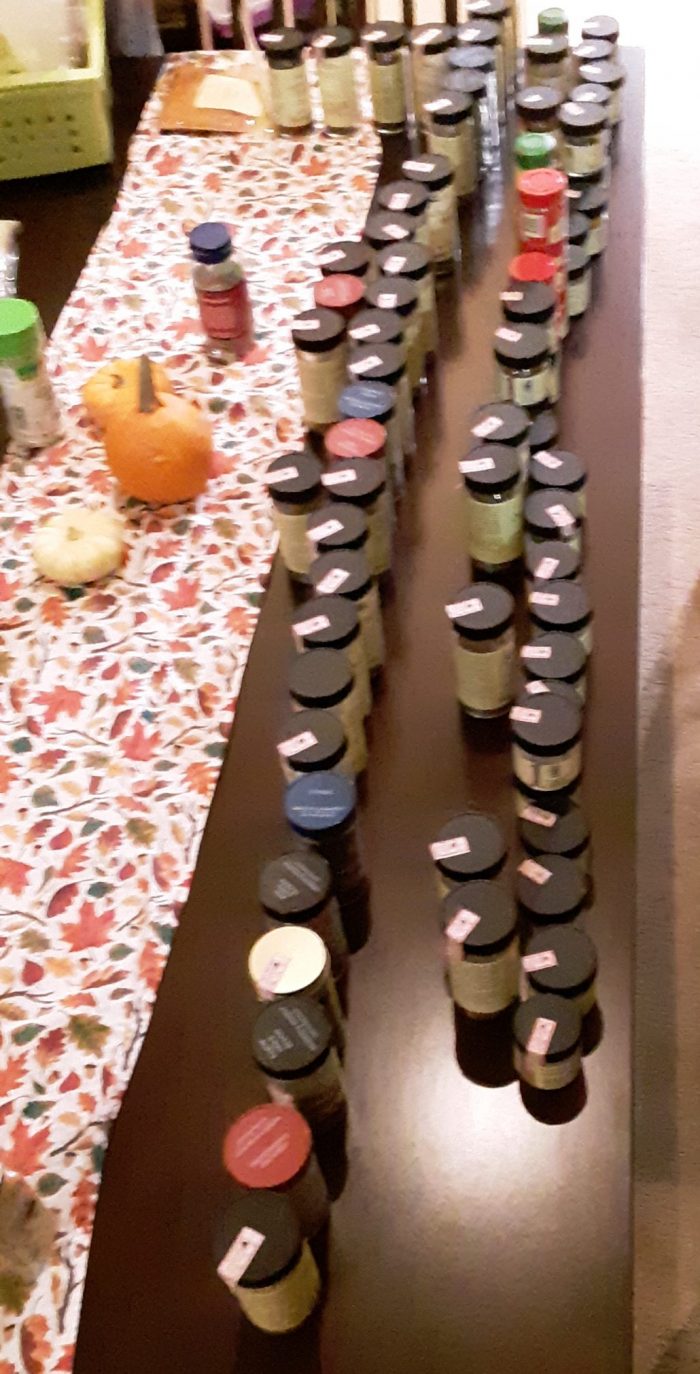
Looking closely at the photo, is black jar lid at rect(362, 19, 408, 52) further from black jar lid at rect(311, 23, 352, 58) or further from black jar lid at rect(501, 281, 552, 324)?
black jar lid at rect(501, 281, 552, 324)

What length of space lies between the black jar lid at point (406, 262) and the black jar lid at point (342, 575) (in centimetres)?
43

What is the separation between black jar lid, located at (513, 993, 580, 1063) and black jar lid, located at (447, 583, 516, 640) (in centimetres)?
29

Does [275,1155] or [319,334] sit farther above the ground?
[319,334]

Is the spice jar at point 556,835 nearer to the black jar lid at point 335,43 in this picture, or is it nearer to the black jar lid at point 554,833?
the black jar lid at point 554,833

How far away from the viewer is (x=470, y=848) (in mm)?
893

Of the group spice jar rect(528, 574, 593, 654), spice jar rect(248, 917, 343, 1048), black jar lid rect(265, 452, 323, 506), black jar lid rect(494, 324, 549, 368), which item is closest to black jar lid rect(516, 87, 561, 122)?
black jar lid rect(494, 324, 549, 368)

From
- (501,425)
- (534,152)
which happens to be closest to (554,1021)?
(501,425)

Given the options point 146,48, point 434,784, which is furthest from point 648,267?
point 434,784

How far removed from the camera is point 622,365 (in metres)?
1.39

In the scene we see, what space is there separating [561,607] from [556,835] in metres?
0.20

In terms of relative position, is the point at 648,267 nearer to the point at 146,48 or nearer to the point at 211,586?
the point at 146,48

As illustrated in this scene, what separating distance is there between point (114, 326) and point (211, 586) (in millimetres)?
474

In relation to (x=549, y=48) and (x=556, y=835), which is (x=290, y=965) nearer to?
(x=556, y=835)

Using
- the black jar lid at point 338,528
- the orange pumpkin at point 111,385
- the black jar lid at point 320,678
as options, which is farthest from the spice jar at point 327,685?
the orange pumpkin at point 111,385
